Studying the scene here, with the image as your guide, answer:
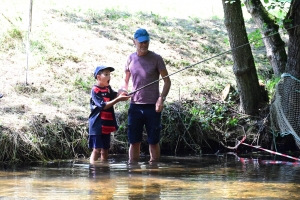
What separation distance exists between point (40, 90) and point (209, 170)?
4.03 m

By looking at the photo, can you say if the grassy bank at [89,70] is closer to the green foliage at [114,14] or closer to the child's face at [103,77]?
the green foliage at [114,14]

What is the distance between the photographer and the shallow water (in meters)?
5.20

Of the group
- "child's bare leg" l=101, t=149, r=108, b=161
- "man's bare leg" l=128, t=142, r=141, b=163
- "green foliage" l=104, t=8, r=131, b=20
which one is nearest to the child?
"child's bare leg" l=101, t=149, r=108, b=161

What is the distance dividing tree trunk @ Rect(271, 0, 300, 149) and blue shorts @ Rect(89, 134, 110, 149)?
108 inches

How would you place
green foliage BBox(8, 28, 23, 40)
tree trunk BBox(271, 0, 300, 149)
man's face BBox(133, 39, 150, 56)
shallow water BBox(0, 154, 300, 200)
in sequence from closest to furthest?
shallow water BBox(0, 154, 300, 200) < man's face BBox(133, 39, 150, 56) < tree trunk BBox(271, 0, 300, 149) < green foliage BBox(8, 28, 23, 40)

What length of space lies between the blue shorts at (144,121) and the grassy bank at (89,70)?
1232mm

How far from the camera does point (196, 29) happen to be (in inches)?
541

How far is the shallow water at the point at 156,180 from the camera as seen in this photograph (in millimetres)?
5203

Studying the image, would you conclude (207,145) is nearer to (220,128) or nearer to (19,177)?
(220,128)

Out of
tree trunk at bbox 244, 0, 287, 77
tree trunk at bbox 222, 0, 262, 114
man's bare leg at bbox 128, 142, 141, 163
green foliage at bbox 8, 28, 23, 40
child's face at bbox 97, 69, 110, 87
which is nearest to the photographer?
child's face at bbox 97, 69, 110, 87

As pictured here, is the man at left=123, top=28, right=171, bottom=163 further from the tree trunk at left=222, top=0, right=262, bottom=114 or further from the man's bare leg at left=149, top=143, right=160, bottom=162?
the tree trunk at left=222, top=0, right=262, bottom=114

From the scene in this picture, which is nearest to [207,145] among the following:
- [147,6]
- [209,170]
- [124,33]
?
[209,170]

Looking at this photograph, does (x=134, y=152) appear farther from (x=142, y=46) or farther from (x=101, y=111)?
(x=142, y=46)

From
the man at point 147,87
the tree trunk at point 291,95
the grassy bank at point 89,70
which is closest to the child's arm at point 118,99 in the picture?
the man at point 147,87
